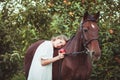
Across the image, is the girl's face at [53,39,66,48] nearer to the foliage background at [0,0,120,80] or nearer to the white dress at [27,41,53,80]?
the white dress at [27,41,53,80]

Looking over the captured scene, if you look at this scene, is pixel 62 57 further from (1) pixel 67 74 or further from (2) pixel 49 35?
(2) pixel 49 35

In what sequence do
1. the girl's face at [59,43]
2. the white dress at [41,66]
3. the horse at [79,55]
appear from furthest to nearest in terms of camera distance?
1. the girl's face at [59,43]
2. the white dress at [41,66]
3. the horse at [79,55]

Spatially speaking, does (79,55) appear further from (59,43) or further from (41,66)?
(41,66)

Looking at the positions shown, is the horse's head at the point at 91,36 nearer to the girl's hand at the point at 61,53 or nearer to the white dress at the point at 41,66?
the girl's hand at the point at 61,53

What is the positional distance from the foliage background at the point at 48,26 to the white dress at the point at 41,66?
2.03 meters

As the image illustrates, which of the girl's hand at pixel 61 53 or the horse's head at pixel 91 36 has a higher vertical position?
→ the horse's head at pixel 91 36

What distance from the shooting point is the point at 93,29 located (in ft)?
25.6

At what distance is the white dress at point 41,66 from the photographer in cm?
834

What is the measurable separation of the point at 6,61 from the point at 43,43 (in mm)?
4211

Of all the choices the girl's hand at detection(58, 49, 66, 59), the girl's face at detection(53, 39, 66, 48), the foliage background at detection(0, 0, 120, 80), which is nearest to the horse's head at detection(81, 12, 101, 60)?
the girl's hand at detection(58, 49, 66, 59)

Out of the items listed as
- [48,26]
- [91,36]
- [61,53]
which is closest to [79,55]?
[61,53]

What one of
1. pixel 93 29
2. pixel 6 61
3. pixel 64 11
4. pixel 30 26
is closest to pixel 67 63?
pixel 93 29

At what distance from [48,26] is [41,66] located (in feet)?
12.7

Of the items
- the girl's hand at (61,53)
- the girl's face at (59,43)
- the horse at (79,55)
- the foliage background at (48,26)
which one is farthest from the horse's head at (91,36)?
the foliage background at (48,26)
